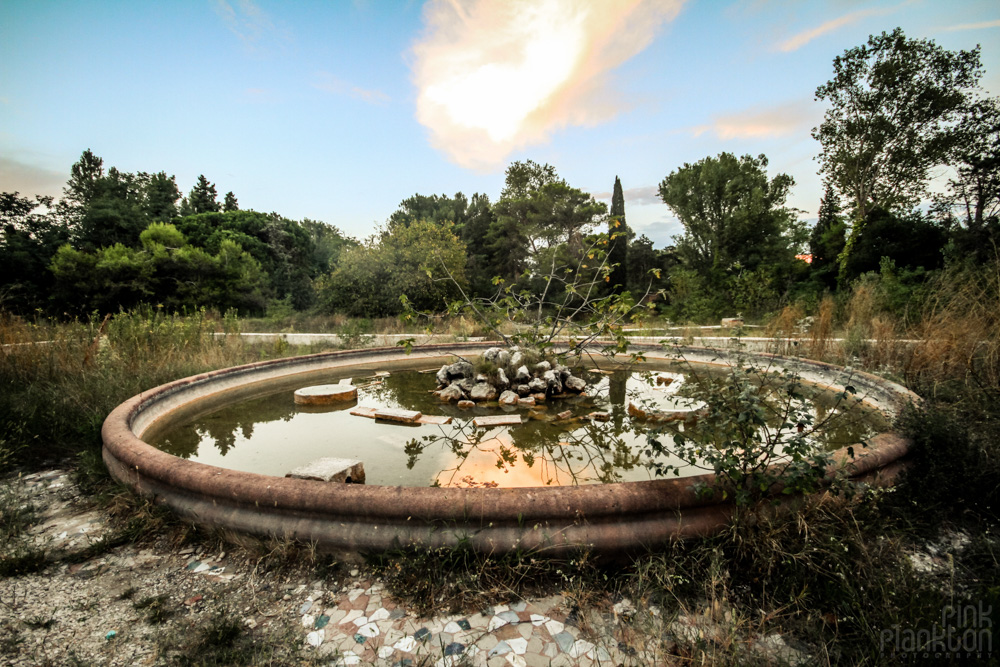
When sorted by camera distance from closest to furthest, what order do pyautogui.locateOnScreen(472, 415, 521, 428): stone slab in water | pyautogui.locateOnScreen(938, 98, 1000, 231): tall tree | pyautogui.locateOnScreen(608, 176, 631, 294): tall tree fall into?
pyautogui.locateOnScreen(472, 415, 521, 428): stone slab in water
pyautogui.locateOnScreen(938, 98, 1000, 231): tall tree
pyautogui.locateOnScreen(608, 176, 631, 294): tall tree

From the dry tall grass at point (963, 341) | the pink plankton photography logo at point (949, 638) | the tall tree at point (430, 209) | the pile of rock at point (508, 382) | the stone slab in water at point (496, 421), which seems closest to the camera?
→ the pink plankton photography logo at point (949, 638)

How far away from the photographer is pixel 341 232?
55938 mm

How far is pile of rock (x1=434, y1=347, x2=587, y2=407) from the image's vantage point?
5.00 metres

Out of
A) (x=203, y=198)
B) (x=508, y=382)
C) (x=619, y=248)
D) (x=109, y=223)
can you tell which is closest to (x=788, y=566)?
(x=508, y=382)

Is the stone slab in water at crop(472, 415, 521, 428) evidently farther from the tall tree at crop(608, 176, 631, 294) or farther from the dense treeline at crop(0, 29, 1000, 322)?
the tall tree at crop(608, 176, 631, 294)

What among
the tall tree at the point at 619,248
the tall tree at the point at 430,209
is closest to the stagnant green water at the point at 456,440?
the tall tree at the point at 619,248

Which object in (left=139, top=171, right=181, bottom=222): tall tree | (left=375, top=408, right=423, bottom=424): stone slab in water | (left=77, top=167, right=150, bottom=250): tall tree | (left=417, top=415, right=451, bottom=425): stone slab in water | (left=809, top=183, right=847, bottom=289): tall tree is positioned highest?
(left=139, top=171, right=181, bottom=222): tall tree

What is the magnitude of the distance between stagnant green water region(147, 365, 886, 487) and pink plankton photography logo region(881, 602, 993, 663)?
1.11 m

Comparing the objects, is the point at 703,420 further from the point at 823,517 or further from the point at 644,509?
the point at 823,517

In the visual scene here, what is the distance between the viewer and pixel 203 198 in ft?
117

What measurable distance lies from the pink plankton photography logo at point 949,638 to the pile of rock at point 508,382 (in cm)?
355

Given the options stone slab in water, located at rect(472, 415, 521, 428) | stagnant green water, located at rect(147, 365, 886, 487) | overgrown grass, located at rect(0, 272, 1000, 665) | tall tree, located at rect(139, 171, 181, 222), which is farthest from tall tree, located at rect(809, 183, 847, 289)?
tall tree, located at rect(139, 171, 181, 222)

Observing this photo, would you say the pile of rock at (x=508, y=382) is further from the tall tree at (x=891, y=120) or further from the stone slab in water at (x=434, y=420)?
the tall tree at (x=891, y=120)

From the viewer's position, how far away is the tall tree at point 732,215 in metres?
22.2
